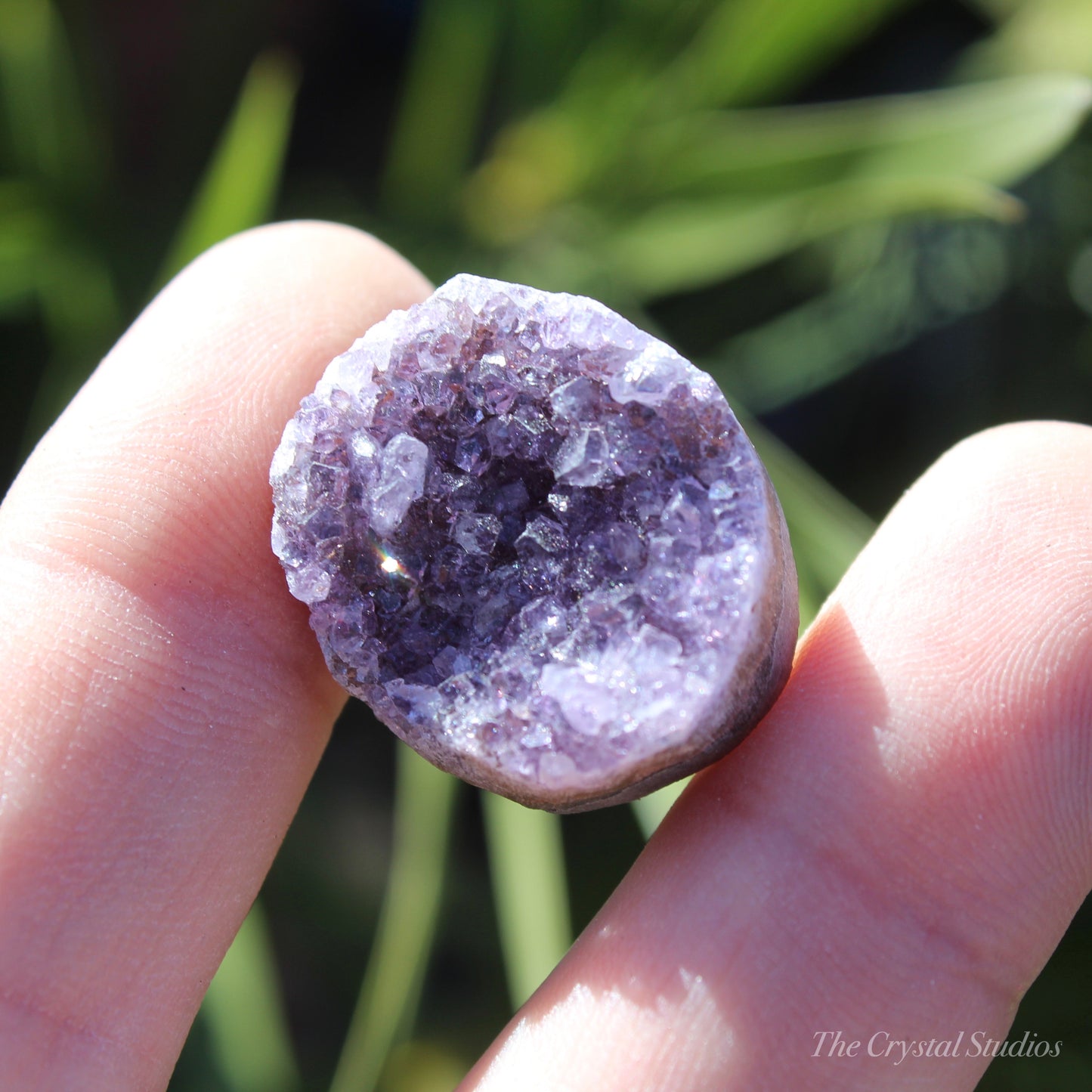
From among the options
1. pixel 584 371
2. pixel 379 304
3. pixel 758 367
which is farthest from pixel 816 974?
pixel 758 367

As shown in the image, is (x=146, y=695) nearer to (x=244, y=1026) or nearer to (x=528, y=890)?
(x=528, y=890)

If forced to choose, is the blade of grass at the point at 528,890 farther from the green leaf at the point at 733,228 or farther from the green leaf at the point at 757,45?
the green leaf at the point at 757,45

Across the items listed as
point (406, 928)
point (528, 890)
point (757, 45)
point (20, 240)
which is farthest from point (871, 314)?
point (20, 240)

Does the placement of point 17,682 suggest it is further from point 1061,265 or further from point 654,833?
point 1061,265

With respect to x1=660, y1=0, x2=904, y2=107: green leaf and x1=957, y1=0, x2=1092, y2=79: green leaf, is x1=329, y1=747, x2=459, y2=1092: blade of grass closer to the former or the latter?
x1=660, y1=0, x2=904, y2=107: green leaf

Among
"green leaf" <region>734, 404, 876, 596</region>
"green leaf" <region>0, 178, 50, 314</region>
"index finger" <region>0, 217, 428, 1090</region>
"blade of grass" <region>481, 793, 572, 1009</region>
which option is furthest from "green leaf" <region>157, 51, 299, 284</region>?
"blade of grass" <region>481, 793, 572, 1009</region>

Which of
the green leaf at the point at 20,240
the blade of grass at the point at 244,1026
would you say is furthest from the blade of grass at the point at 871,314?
the blade of grass at the point at 244,1026
